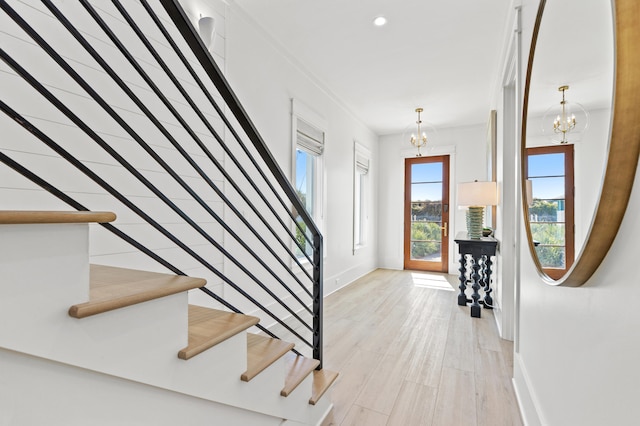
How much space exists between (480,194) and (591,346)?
2.75 meters

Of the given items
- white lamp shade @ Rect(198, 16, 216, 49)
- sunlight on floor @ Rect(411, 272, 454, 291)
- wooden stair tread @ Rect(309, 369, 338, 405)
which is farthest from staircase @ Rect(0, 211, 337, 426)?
sunlight on floor @ Rect(411, 272, 454, 291)

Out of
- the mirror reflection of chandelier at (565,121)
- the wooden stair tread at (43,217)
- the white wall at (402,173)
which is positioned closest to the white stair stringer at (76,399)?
the wooden stair tread at (43,217)

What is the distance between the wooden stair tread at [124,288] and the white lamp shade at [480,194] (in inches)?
127

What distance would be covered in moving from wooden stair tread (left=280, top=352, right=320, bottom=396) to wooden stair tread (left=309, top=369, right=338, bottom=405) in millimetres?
176

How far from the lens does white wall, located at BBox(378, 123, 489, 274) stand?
5695 mm

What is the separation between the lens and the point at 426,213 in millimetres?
6148

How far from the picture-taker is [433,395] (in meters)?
1.97

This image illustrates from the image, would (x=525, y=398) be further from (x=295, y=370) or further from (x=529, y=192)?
(x=295, y=370)

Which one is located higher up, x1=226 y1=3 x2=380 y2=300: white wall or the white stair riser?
x1=226 y1=3 x2=380 y2=300: white wall

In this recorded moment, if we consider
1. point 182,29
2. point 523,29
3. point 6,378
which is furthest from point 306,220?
point 523,29

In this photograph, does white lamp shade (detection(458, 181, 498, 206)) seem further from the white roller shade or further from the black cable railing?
the black cable railing

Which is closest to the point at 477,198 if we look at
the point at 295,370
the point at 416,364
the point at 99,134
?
the point at 416,364

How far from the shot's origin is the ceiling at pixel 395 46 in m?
2.55

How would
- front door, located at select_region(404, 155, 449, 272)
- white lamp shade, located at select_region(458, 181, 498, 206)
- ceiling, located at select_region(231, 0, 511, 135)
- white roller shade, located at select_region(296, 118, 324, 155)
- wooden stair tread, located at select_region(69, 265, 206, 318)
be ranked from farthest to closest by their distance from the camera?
front door, located at select_region(404, 155, 449, 272)
white roller shade, located at select_region(296, 118, 324, 155)
white lamp shade, located at select_region(458, 181, 498, 206)
ceiling, located at select_region(231, 0, 511, 135)
wooden stair tread, located at select_region(69, 265, 206, 318)
